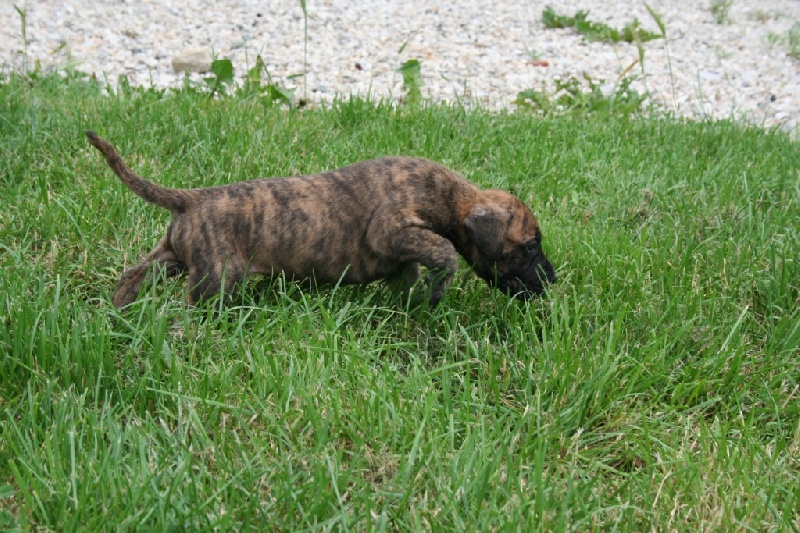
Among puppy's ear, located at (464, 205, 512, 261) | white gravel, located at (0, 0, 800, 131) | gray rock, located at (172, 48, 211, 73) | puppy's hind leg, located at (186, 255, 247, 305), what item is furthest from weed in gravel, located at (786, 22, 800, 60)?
puppy's hind leg, located at (186, 255, 247, 305)

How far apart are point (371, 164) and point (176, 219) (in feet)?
3.59

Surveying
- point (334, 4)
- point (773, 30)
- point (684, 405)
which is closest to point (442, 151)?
point (684, 405)

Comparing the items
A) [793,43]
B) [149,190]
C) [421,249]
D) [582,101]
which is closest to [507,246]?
[421,249]

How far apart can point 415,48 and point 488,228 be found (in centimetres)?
615

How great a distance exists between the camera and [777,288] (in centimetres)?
481

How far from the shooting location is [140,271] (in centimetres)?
472

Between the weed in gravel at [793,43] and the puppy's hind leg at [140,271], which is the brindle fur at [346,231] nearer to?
the puppy's hind leg at [140,271]

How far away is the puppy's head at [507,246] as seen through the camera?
4727mm

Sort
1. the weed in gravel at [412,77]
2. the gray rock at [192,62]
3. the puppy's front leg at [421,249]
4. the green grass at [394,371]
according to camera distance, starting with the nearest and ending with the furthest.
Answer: the green grass at [394,371], the puppy's front leg at [421,249], the weed in gravel at [412,77], the gray rock at [192,62]

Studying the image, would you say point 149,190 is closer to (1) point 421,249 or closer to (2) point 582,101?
(1) point 421,249

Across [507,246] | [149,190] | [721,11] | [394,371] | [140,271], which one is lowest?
[394,371]

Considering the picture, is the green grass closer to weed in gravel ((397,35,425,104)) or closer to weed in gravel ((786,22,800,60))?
weed in gravel ((397,35,425,104))

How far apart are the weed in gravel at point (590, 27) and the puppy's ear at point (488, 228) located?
21.2ft

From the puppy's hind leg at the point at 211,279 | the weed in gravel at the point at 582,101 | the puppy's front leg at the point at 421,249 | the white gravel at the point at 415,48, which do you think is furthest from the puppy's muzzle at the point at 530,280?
the white gravel at the point at 415,48
